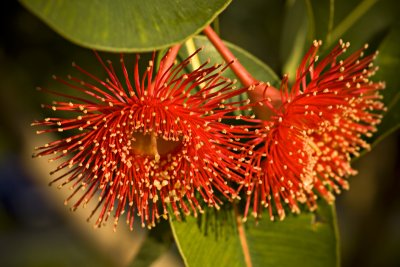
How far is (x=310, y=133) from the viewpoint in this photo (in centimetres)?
133

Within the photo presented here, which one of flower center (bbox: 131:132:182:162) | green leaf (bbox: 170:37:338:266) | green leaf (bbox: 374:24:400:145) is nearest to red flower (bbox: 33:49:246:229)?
flower center (bbox: 131:132:182:162)

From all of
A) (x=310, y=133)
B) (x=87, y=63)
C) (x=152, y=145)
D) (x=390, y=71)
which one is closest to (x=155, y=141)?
(x=152, y=145)

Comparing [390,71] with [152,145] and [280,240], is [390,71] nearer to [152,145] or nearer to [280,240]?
[280,240]

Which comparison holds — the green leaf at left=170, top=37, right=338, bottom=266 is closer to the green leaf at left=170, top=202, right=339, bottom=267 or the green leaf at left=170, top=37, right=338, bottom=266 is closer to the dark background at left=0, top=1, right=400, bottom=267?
the green leaf at left=170, top=202, right=339, bottom=267

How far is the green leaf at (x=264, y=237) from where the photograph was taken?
A: 1.38 metres

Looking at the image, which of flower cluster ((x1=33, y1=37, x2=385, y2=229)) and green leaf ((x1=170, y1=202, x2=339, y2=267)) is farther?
green leaf ((x1=170, y1=202, x2=339, y2=267))

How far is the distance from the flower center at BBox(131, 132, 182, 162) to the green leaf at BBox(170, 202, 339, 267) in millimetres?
221

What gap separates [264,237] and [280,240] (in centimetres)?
4

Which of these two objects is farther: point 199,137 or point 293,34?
point 293,34

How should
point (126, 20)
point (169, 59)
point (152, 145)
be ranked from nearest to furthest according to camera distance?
point (126, 20), point (169, 59), point (152, 145)

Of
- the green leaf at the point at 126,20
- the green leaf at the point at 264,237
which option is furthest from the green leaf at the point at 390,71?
the green leaf at the point at 126,20

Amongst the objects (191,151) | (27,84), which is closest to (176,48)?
(191,151)

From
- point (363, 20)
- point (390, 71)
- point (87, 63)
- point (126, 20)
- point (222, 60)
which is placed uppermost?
point (87, 63)

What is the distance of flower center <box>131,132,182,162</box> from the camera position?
4.14 ft
